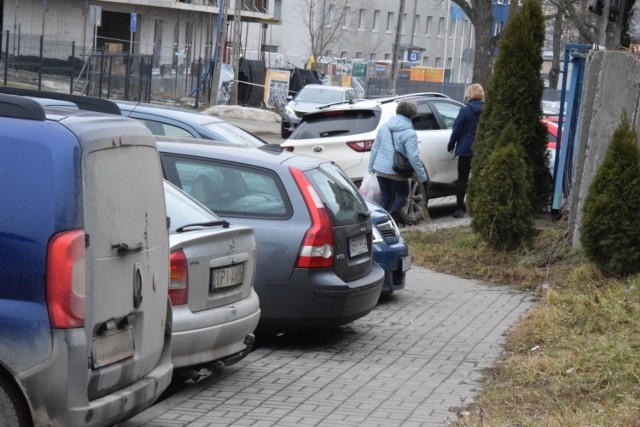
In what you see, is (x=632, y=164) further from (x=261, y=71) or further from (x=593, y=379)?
(x=261, y=71)

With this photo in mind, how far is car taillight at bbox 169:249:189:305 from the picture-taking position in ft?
20.7

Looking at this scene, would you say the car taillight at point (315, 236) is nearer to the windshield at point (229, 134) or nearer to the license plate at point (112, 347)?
the license plate at point (112, 347)

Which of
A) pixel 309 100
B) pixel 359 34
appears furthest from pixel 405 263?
pixel 359 34

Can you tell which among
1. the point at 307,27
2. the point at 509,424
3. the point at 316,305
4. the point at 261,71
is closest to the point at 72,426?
the point at 509,424

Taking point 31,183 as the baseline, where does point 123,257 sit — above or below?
below

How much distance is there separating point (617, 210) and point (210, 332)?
17.1 feet

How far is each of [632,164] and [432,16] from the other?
76.9m

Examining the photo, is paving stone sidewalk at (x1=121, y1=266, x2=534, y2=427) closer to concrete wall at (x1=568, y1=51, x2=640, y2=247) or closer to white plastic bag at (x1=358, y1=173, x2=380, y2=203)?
concrete wall at (x1=568, y1=51, x2=640, y2=247)

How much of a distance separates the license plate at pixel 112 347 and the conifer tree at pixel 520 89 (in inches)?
353

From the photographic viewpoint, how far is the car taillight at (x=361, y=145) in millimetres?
16109

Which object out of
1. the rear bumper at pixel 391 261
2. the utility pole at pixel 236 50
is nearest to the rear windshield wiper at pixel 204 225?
the rear bumper at pixel 391 261

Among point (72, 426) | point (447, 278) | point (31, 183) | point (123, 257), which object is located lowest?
point (447, 278)

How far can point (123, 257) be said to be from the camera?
15.5 feet

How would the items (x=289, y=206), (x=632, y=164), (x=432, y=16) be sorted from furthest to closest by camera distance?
1. (x=432, y=16)
2. (x=632, y=164)
3. (x=289, y=206)
